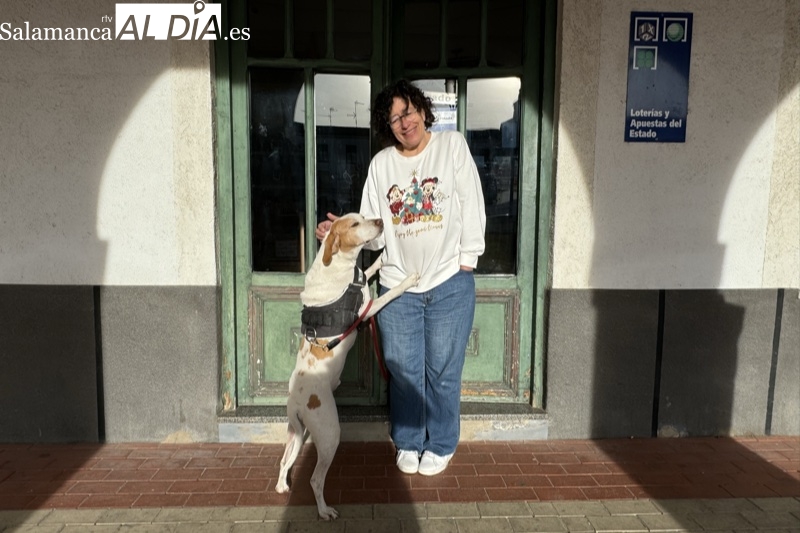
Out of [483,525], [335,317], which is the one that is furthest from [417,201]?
[483,525]

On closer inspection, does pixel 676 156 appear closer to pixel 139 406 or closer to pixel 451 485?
pixel 451 485

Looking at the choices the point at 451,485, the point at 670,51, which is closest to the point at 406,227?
the point at 451,485

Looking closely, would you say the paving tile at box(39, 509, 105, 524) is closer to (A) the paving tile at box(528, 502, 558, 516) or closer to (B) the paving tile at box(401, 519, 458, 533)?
(B) the paving tile at box(401, 519, 458, 533)

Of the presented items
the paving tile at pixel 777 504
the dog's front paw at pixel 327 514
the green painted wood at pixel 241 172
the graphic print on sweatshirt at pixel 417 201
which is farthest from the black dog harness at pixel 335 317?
the paving tile at pixel 777 504

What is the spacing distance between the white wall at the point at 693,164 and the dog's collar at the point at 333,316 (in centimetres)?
158

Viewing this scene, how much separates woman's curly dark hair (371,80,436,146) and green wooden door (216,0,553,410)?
619 mm

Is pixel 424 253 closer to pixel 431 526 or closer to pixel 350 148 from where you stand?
pixel 350 148

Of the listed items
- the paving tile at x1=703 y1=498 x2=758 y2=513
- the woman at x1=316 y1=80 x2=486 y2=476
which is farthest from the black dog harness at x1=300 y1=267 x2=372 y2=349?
the paving tile at x1=703 y1=498 x2=758 y2=513

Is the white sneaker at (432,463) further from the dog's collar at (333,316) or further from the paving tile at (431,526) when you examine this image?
the dog's collar at (333,316)

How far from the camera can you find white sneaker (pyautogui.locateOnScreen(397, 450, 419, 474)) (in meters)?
3.45

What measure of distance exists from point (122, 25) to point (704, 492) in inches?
189

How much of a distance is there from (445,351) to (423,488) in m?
0.84

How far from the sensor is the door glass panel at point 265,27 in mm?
3763

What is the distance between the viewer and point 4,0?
11.6 feet
